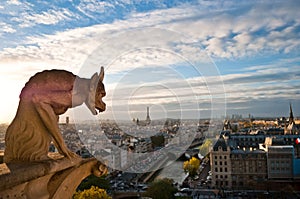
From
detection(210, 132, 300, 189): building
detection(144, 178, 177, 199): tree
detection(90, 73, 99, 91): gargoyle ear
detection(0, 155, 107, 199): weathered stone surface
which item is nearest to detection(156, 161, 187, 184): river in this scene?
detection(210, 132, 300, 189): building

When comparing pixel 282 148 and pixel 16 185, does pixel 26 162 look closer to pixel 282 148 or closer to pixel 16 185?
pixel 16 185

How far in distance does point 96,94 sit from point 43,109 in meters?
0.34

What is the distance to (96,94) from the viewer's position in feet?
7.10

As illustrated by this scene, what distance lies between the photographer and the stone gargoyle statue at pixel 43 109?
6.29 ft

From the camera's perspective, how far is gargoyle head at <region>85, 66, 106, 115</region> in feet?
6.95

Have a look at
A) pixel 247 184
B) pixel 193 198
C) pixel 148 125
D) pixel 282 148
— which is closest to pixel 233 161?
pixel 247 184

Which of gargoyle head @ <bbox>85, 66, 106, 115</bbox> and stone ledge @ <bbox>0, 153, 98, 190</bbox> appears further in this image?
gargoyle head @ <bbox>85, 66, 106, 115</bbox>

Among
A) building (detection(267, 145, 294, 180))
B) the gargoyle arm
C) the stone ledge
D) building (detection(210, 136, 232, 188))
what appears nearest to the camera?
the stone ledge

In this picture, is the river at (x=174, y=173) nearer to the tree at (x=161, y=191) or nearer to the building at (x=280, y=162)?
the building at (x=280, y=162)

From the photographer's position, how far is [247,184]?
23.5 meters

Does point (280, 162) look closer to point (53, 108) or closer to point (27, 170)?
point (53, 108)

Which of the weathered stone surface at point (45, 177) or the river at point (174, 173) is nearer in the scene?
the weathered stone surface at point (45, 177)

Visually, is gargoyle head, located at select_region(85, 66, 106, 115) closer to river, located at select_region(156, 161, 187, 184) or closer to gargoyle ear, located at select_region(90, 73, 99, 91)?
gargoyle ear, located at select_region(90, 73, 99, 91)

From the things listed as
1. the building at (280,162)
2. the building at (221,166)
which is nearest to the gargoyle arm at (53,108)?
the building at (221,166)
